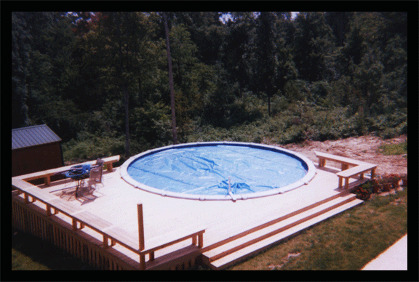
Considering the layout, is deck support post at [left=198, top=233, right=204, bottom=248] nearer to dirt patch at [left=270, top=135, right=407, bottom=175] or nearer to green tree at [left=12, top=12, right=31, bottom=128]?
dirt patch at [left=270, top=135, right=407, bottom=175]

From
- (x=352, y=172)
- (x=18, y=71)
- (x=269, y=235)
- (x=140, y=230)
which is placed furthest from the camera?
(x=18, y=71)

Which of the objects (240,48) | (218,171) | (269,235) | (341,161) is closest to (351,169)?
(341,161)

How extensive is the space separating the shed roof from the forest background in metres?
5.15

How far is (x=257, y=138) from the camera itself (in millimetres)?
14188

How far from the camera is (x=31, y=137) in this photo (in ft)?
25.3

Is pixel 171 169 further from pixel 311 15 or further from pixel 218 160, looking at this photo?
pixel 311 15

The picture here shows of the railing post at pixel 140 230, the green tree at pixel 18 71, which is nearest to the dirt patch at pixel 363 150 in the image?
the railing post at pixel 140 230

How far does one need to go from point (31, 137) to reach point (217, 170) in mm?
4976

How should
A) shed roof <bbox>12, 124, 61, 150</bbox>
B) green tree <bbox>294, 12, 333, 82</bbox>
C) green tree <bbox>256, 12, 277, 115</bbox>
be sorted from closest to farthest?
shed roof <bbox>12, 124, 61, 150</bbox>
green tree <bbox>256, 12, 277, 115</bbox>
green tree <bbox>294, 12, 333, 82</bbox>

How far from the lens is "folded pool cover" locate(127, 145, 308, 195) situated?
7.77m

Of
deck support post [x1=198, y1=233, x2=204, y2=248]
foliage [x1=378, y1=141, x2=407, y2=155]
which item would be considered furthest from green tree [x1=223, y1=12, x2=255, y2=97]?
deck support post [x1=198, y1=233, x2=204, y2=248]

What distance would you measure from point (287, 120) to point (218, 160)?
20.9 ft

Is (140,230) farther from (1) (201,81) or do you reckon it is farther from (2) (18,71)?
(1) (201,81)

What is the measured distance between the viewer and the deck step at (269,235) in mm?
4645
